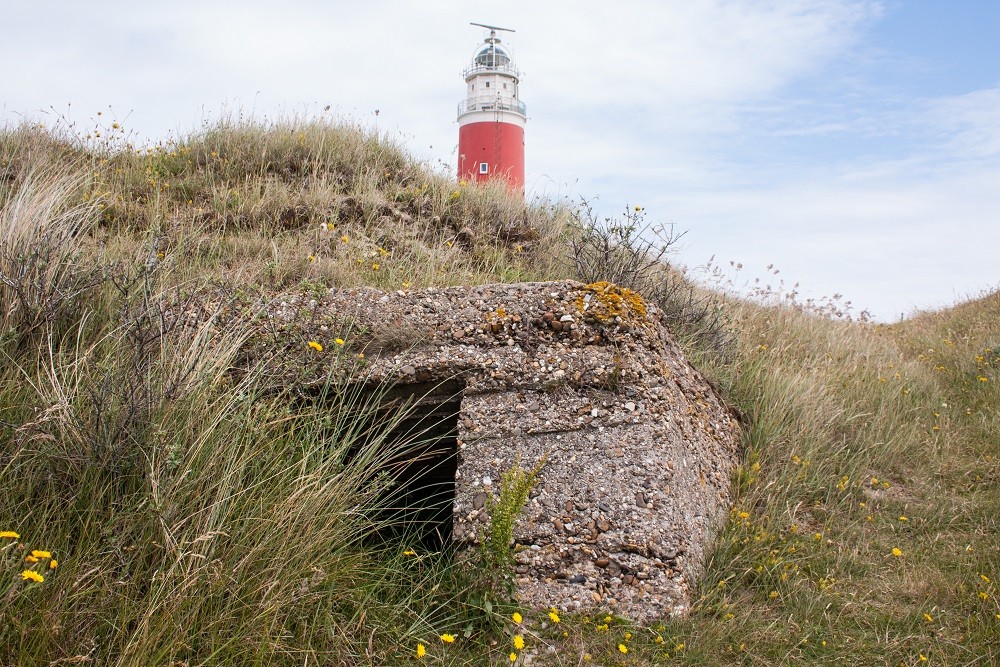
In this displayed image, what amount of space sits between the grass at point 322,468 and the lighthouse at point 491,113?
51.0ft

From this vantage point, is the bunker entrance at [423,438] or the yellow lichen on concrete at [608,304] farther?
the yellow lichen on concrete at [608,304]

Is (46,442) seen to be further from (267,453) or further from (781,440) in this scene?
(781,440)

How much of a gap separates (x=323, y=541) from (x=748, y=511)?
2596mm

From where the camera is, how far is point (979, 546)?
14.8 ft

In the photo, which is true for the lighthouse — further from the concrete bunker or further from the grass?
the concrete bunker

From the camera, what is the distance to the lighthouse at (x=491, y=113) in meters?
22.2

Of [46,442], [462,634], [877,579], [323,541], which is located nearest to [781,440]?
[877,579]

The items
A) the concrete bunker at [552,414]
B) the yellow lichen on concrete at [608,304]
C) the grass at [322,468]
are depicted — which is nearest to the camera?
the grass at [322,468]

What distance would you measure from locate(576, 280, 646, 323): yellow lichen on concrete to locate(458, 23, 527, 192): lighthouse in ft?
57.4

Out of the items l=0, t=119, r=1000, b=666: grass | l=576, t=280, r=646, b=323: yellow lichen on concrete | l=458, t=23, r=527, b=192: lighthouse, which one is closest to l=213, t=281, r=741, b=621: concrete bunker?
l=576, t=280, r=646, b=323: yellow lichen on concrete

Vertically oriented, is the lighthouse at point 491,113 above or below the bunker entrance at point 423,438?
above

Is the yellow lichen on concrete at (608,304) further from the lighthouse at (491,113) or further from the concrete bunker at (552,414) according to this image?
the lighthouse at (491,113)

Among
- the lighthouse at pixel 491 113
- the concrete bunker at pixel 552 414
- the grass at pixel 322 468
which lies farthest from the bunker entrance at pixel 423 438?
the lighthouse at pixel 491 113

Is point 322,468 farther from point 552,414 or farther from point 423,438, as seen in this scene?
point 552,414
